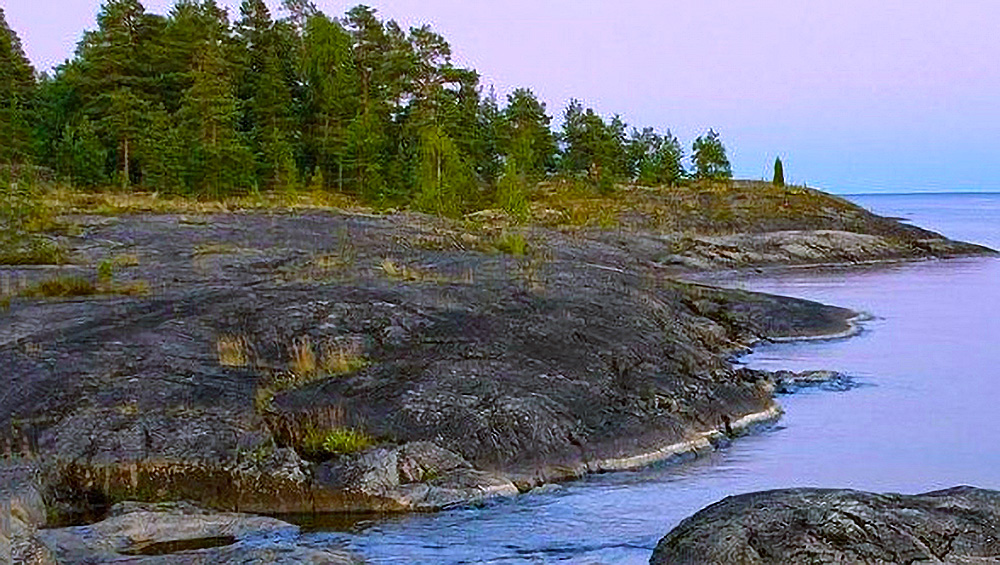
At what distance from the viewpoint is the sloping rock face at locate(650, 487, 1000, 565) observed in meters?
12.6

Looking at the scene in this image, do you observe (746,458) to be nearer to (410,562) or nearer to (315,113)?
(410,562)

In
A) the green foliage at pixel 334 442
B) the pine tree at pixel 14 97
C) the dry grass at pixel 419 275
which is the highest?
the pine tree at pixel 14 97

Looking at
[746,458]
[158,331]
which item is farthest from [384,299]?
[746,458]

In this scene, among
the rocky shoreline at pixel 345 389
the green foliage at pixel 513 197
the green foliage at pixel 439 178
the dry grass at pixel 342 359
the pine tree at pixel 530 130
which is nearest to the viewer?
the rocky shoreline at pixel 345 389

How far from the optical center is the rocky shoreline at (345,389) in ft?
61.0

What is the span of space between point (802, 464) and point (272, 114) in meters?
68.7

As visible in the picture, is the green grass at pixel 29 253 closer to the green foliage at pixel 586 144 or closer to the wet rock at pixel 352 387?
the wet rock at pixel 352 387

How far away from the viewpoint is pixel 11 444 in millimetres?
19438

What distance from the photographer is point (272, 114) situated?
84875 millimetres

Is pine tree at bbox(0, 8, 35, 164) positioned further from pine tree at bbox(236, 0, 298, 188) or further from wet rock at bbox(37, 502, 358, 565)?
wet rock at bbox(37, 502, 358, 565)

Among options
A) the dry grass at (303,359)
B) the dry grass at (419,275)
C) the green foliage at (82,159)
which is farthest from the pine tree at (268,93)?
the dry grass at (303,359)

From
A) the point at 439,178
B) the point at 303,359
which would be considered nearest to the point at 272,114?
the point at 439,178

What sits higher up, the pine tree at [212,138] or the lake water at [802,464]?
the pine tree at [212,138]

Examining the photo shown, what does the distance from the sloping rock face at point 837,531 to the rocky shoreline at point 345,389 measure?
587cm
